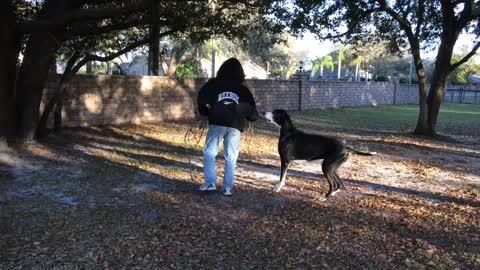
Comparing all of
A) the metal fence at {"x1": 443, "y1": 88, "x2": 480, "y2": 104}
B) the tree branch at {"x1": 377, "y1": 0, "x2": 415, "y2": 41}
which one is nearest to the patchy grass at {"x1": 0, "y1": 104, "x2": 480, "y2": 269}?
the tree branch at {"x1": 377, "y1": 0, "x2": 415, "y2": 41}

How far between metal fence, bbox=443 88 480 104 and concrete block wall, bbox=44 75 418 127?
80.9 ft

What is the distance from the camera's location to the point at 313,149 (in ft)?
20.2

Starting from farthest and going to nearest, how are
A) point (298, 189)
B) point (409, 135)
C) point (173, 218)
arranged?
point (409, 135)
point (298, 189)
point (173, 218)

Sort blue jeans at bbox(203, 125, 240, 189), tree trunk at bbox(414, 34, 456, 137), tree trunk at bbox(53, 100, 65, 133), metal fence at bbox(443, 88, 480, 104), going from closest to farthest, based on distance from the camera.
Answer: blue jeans at bbox(203, 125, 240, 189)
tree trunk at bbox(53, 100, 65, 133)
tree trunk at bbox(414, 34, 456, 137)
metal fence at bbox(443, 88, 480, 104)

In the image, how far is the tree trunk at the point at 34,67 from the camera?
9.13 metres

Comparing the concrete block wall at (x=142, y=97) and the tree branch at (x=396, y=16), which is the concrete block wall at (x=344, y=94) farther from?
the tree branch at (x=396, y=16)

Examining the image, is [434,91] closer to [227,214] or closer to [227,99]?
[227,99]

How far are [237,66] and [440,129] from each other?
13.7m

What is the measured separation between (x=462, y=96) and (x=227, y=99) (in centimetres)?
4318

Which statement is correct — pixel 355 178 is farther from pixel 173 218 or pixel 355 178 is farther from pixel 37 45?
pixel 37 45

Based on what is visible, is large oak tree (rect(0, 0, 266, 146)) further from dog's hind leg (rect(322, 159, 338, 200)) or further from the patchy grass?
dog's hind leg (rect(322, 159, 338, 200))

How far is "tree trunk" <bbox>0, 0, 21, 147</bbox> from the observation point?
28.1 ft

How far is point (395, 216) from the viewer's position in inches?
218

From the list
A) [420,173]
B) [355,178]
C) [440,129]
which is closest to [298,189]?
[355,178]
